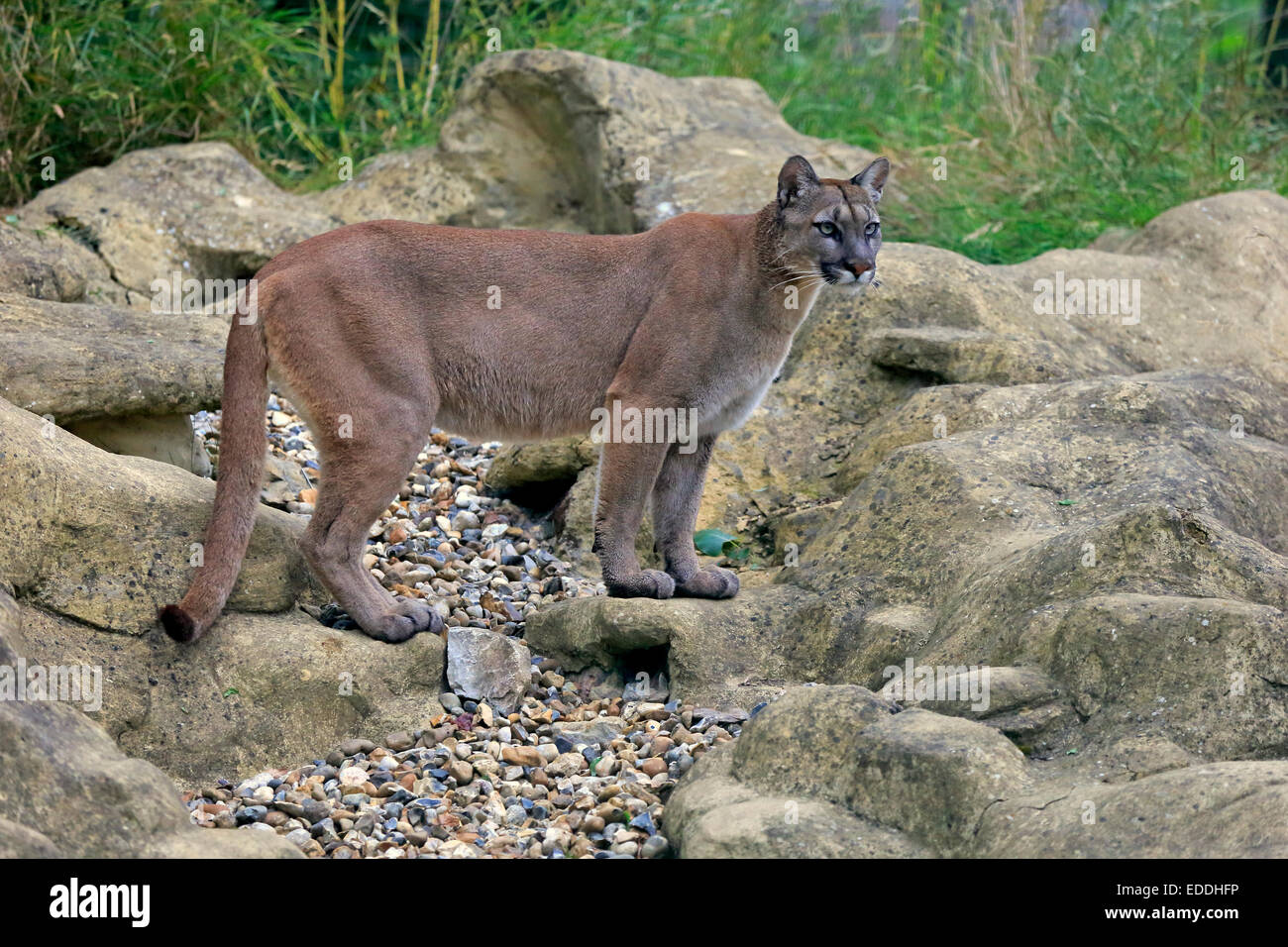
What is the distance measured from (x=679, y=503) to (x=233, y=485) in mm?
1874

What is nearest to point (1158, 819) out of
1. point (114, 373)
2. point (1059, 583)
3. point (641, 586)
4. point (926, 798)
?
point (926, 798)

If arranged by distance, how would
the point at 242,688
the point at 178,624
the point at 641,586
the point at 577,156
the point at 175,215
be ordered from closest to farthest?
the point at 178,624
the point at 242,688
the point at 641,586
the point at 175,215
the point at 577,156

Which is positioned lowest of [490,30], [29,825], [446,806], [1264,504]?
[446,806]

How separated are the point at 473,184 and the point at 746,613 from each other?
4812 mm

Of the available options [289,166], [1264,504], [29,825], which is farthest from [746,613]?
[289,166]

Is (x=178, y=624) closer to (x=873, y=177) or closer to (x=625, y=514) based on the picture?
(x=625, y=514)

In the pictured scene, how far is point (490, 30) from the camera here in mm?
9172

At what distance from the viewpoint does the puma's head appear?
538 cm

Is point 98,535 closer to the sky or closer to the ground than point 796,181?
closer to the ground

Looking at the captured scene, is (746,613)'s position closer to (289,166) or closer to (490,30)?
(490,30)

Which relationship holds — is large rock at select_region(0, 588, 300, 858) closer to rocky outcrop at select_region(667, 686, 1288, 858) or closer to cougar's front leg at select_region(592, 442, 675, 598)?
rocky outcrop at select_region(667, 686, 1288, 858)

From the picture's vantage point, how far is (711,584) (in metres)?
5.40

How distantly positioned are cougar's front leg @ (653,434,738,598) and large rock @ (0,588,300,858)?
8.04 feet

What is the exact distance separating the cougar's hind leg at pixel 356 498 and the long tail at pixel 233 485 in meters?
0.24
